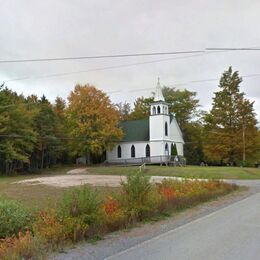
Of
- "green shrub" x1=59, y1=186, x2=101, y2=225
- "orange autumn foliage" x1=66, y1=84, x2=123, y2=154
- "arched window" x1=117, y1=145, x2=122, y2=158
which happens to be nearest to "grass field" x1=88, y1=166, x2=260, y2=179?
"orange autumn foliage" x1=66, y1=84, x2=123, y2=154

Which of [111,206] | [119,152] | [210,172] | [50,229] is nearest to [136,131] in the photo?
[119,152]

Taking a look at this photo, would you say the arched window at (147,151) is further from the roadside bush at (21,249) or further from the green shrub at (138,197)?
the roadside bush at (21,249)

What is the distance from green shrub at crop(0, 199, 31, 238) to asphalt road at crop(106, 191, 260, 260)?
7.26 ft

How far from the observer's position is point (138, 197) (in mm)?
11633

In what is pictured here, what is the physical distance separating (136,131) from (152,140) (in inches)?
168

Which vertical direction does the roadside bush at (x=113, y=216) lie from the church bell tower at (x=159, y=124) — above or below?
below

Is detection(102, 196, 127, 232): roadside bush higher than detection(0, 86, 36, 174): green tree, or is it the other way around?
detection(0, 86, 36, 174): green tree

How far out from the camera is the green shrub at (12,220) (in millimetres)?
8125

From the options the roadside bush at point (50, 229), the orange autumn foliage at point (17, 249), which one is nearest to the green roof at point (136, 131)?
the roadside bush at point (50, 229)

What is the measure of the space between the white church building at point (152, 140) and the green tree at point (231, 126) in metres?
7.59

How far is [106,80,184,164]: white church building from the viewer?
62219mm

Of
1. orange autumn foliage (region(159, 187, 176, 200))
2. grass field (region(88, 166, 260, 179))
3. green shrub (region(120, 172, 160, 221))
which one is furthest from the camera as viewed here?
grass field (region(88, 166, 260, 179))

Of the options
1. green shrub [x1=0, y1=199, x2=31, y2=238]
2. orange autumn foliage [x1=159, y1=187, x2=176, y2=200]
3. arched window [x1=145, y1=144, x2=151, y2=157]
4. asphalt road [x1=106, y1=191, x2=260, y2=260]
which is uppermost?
arched window [x1=145, y1=144, x2=151, y2=157]

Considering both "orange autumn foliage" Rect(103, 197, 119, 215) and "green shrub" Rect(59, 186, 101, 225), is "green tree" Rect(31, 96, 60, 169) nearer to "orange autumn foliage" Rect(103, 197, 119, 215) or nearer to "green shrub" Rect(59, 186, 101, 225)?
"orange autumn foliage" Rect(103, 197, 119, 215)
